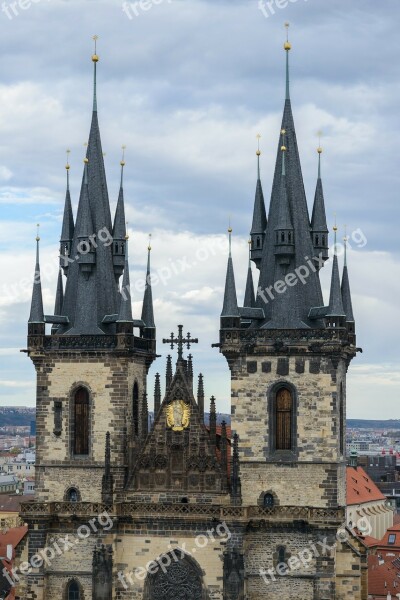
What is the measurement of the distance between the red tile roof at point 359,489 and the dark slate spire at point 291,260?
65.5 meters

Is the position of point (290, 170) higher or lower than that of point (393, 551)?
higher

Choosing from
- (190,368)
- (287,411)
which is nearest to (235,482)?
(287,411)

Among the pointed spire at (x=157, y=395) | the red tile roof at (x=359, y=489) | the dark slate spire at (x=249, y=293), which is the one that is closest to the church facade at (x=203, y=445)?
the pointed spire at (x=157, y=395)

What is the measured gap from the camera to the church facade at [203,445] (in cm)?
5984

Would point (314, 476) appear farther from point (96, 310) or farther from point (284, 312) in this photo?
point (96, 310)

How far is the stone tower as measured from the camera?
59719 mm

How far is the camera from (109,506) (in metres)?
60.9

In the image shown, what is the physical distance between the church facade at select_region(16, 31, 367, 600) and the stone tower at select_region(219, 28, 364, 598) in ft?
0.20

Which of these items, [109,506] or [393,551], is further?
[393,551]

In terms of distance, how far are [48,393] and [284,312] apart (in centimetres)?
1127

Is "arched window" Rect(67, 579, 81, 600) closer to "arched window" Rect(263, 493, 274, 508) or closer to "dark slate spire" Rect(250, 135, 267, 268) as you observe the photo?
"arched window" Rect(263, 493, 274, 508)

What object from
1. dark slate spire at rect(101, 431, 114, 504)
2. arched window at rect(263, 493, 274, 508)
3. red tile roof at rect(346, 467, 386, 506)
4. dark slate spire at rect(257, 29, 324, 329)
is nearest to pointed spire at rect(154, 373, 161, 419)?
dark slate spire at rect(101, 431, 114, 504)

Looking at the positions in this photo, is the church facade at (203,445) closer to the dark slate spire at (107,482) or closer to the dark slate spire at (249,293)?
the dark slate spire at (107,482)

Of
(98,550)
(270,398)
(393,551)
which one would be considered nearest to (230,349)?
(270,398)
